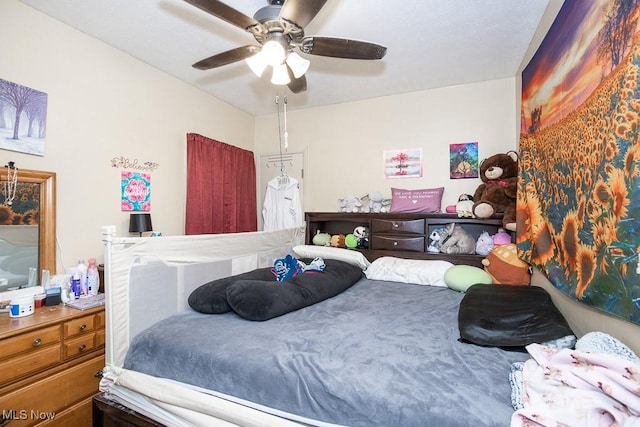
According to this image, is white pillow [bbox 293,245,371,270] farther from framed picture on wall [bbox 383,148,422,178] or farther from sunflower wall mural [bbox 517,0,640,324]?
sunflower wall mural [bbox 517,0,640,324]

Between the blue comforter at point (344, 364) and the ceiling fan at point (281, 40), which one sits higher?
the ceiling fan at point (281, 40)

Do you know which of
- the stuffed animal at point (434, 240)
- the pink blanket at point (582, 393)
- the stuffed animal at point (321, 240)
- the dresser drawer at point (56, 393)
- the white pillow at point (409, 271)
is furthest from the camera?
the stuffed animal at point (321, 240)

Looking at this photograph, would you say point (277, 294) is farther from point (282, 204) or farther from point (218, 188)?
point (282, 204)

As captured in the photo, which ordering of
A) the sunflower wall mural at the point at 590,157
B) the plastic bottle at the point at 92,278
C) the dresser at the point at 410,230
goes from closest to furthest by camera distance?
the sunflower wall mural at the point at 590,157
the plastic bottle at the point at 92,278
the dresser at the point at 410,230

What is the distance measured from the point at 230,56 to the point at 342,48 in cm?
67

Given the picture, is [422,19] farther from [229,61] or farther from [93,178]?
[93,178]

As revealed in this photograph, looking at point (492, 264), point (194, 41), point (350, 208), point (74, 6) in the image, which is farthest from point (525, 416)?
point (74, 6)

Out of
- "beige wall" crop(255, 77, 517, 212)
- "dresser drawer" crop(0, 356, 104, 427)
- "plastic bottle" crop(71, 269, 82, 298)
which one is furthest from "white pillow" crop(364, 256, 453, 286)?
"plastic bottle" crop(71, 269, 82, 298)

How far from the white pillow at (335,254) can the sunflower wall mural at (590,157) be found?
4.24ft

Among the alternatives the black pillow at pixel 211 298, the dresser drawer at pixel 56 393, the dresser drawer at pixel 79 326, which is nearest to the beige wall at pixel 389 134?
the black pillow at pixel 211 298

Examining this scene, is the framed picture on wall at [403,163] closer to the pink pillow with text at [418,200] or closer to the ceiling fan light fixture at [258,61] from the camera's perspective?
the pink pillow with text at [418,200]

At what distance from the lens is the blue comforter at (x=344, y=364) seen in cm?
95

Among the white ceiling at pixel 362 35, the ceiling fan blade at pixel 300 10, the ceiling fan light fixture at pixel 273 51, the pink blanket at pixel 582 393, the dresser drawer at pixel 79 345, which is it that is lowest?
the dresser drawer at pixel 79 345

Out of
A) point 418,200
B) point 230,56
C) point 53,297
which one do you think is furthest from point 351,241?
point 53,297
